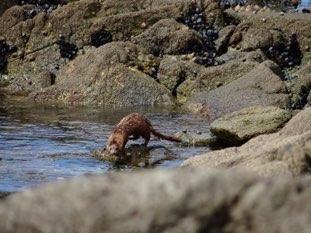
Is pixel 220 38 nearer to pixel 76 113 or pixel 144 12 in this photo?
pixel 144 12

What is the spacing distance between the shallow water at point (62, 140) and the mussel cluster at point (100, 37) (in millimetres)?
3596

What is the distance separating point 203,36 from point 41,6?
5.27 metres

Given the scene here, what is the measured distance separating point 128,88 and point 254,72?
8.36 ft

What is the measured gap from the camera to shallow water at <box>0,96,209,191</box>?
10430 mm

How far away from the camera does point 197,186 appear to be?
2941 millimetres

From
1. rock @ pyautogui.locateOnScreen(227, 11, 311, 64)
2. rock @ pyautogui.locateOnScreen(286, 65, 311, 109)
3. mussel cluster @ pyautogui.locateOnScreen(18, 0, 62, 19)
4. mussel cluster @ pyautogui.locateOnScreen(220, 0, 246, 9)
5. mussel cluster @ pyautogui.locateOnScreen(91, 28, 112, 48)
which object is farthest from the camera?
mussel cluster @ pyautogui.locateOnScreen(220, 0, 246, 9)

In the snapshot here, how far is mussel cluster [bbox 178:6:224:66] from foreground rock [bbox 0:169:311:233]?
15741mm

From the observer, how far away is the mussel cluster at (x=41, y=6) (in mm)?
21781

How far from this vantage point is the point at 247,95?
51.6 ft

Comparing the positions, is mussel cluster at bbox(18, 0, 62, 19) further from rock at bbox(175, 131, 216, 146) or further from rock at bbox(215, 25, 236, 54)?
rock at bbox(175, 131, 216, 146)

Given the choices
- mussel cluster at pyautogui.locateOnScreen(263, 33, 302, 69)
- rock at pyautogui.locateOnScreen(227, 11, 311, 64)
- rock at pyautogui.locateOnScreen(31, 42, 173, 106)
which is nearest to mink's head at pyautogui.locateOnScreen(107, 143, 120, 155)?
rock at pyautogui.locateOnScreen(31, 42, 173, 106)

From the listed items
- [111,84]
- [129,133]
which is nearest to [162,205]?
[129,133]

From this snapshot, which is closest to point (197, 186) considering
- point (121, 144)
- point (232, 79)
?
point (121, 144)

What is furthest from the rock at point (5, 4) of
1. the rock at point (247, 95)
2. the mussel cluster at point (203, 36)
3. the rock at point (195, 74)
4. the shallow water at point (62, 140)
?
the rock at point (247, 95)
